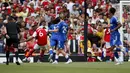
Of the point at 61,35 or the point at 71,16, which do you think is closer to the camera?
the point at 61,35

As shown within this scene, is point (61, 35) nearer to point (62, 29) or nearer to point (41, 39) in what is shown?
point (62, 29)

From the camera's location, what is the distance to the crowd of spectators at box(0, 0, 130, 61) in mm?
22875

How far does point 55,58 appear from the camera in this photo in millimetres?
19688

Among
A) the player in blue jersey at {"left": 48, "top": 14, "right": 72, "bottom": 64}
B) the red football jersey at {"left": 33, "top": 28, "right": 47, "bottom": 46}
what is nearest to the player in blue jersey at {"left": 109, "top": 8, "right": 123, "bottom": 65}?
the player in blue jersey at {"left": 48, "top": 14, "right": 72, "bottom": 64}

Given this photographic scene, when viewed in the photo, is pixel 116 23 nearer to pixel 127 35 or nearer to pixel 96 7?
pixel 127 35

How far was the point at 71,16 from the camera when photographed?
2431 centimetres

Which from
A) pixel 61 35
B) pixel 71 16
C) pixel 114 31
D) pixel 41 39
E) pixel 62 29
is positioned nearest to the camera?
pixel 114 31

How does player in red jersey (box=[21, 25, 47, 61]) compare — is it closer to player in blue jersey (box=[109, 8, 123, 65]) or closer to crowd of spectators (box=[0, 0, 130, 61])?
crowd of spectators (box=[0, 0, 130, 61])

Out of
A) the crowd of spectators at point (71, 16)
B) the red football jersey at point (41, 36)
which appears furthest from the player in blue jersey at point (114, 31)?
the crowd of spectators at point (71, 16)

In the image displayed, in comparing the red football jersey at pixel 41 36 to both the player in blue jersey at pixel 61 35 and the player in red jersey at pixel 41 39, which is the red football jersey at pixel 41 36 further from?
the player in blue jersey at pixel 61 35

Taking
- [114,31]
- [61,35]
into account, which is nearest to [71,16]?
[61,35]

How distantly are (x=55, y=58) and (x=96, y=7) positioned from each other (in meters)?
6.30

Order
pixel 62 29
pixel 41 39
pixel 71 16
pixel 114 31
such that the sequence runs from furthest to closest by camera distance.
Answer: pixel 71 16
pixel 41 39
pixel 62 29
pixel 114 31

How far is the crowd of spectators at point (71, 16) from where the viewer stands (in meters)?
22.9
